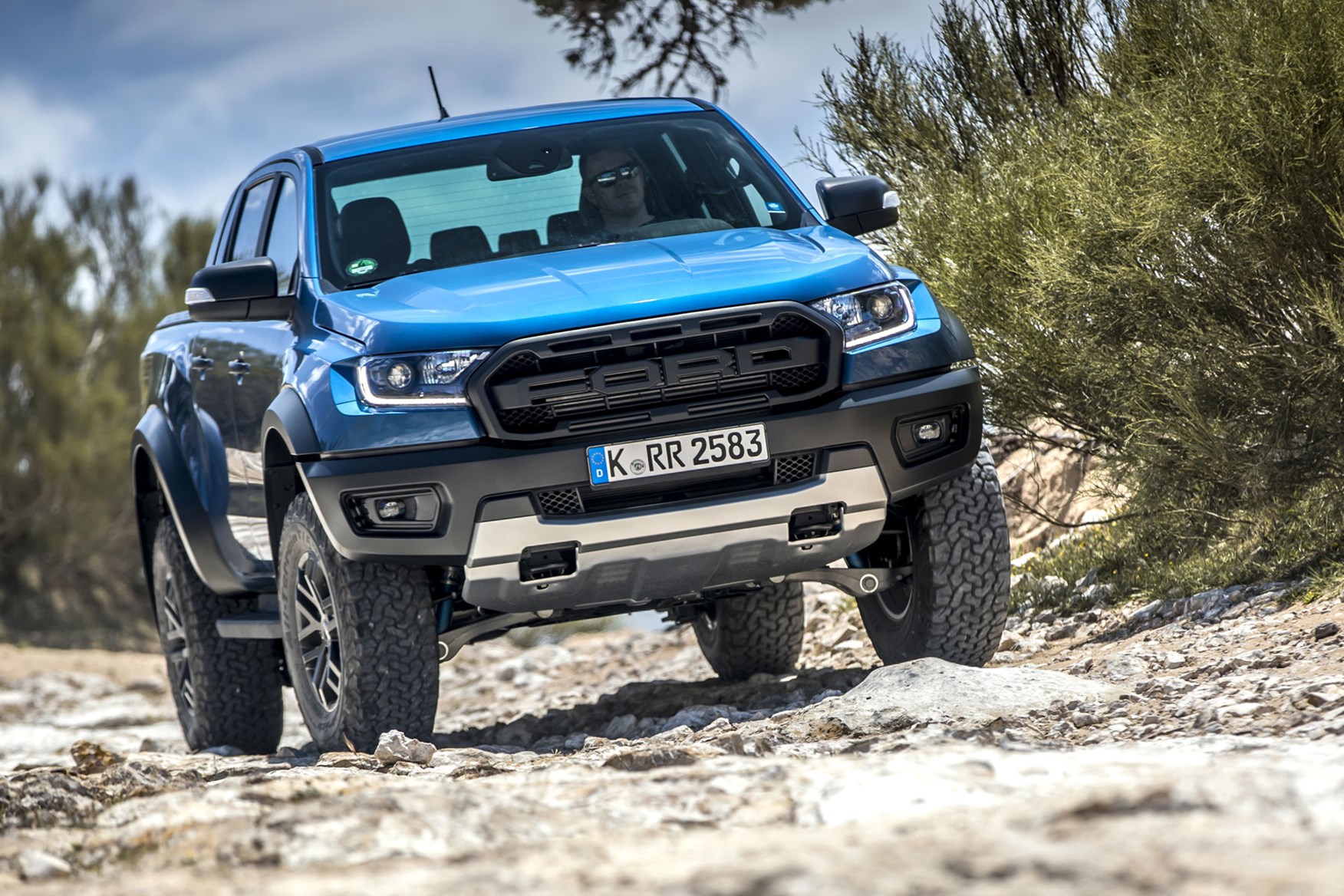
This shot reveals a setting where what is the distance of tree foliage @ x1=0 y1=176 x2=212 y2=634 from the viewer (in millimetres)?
25938

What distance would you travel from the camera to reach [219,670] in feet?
22.7

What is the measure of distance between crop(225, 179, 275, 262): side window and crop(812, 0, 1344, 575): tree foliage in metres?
3.38

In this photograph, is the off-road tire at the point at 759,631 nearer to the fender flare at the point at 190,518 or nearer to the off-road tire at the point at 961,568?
the off-road tire at the point at 961,568

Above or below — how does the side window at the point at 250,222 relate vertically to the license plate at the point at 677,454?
above

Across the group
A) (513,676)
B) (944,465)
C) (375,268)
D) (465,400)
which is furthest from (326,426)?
(513,676)

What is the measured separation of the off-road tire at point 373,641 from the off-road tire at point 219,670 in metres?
1.73

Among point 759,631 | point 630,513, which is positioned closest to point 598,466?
point 630,513

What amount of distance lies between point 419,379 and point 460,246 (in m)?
0.98

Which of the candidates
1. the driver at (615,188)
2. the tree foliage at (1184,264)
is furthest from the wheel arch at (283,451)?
the tree foliage at (1184,264)

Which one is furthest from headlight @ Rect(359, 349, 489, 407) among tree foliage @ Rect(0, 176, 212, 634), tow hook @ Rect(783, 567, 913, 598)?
tree foliage @ Rect(0, 176, 212, 634)

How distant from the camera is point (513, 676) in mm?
11430

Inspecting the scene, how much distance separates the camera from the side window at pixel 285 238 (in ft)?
19.0

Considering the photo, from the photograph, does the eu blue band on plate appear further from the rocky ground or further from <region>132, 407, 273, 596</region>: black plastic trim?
<region>132, 407, 273, 596</region>: black plastic trim

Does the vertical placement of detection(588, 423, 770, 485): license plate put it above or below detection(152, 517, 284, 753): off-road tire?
above
